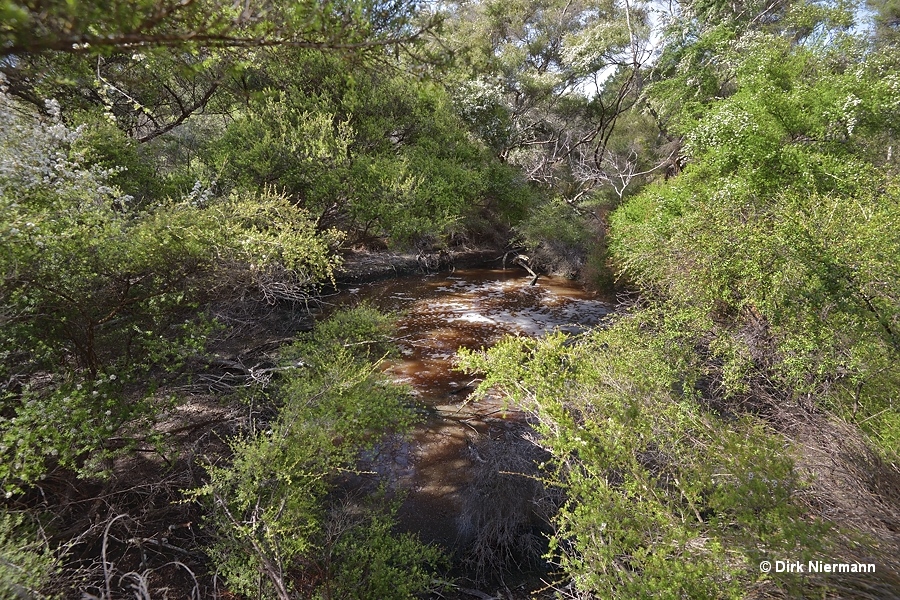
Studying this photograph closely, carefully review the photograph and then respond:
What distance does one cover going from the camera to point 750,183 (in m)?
9.11

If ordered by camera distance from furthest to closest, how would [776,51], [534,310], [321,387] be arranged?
[534,310] → [776,51] → [321,387]

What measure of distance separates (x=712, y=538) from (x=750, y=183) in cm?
887

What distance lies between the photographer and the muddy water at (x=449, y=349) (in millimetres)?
6754

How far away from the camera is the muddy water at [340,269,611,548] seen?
6.75 metres

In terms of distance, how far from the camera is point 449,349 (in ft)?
39.0

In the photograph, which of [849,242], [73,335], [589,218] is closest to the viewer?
[73,335]

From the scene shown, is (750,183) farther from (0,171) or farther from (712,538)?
(0,171)

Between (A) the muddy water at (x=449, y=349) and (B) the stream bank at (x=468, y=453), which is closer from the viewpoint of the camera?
(B) the stream bank at (x=468, y=453)

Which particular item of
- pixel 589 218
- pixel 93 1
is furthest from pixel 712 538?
pixel 589 218

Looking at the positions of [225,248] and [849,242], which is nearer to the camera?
[849,242]

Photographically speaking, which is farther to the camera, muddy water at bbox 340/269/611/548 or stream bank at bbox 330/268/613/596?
muddy water at bbox 340/269/611/548

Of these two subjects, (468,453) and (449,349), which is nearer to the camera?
(468,453)

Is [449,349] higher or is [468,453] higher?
[449,349]

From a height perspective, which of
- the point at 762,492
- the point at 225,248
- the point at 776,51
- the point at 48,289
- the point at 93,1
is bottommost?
the point at 762,492
